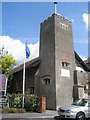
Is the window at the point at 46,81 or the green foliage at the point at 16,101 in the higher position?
the window at the point at 46,81

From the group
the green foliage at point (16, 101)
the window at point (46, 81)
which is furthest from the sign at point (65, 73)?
the green foliage at point (16, 101)

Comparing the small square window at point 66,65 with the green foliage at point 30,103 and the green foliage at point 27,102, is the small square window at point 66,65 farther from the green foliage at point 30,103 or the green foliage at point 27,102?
the green foliage at point 30,103

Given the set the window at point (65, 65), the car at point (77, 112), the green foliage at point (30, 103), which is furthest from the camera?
the window at point (65, 65)

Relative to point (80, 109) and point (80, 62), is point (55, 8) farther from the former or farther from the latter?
point (80, 109)

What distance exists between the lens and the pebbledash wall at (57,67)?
690 inches

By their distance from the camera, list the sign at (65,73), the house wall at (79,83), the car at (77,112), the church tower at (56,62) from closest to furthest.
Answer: the car at (77,112)
the church tower at (56,62)
the house wall at (79,83)
the sign at (65,73)

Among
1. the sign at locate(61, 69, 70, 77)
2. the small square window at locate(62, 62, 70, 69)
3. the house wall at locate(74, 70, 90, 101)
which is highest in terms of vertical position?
the small square window at locate(62, 62, 70, 69)

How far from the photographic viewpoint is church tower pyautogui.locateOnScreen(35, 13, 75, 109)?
17469mm

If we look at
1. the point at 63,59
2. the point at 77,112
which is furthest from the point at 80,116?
the point at 63,59

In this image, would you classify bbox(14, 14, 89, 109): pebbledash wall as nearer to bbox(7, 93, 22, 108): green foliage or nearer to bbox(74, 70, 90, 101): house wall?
bbox(74, 70, 90, 101): house wall

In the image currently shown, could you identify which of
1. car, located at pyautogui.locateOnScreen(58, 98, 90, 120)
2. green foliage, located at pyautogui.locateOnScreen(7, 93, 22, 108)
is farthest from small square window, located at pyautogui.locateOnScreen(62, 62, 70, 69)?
car, located at pyautogui.locateOnScreen(58, 98, 90, 120)

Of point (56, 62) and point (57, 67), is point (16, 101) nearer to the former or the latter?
point (57, 67)

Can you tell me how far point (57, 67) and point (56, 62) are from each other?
0.61m

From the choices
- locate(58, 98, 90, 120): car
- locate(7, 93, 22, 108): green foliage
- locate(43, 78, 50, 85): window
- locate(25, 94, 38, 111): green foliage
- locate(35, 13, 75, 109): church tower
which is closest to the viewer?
locate(58, 98, 90, 120): car
